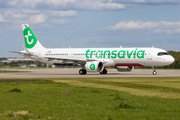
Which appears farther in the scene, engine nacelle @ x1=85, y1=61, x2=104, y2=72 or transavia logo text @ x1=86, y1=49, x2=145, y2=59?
transavia logo text @ x1=86, y1=49, x2=145, y2=59

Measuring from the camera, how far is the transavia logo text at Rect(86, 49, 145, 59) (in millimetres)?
46156

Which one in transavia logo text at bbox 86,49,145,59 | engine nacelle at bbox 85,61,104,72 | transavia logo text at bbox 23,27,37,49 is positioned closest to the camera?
engine nacelle at bbox 85,61,104,72

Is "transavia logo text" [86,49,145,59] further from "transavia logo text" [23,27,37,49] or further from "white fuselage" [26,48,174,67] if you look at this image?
"transavia logo text" [23,27,37,49]

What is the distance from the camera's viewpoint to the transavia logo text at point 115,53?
46.2 metres

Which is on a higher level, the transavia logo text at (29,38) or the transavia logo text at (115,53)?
the transavia logo text at (29,38)

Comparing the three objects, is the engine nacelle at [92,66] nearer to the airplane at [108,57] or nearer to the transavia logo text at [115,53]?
the airplane at [108,57]

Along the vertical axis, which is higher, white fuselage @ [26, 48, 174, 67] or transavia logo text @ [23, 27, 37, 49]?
transavia logo text @ [23, 27, 37, 49]

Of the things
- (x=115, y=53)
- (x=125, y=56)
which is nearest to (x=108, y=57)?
(x=115, y=53)

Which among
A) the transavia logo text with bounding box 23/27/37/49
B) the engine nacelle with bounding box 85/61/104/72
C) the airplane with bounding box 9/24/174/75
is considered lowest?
the engine nacelle with bounding box 85/61/104/72

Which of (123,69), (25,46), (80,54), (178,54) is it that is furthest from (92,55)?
(178,54)

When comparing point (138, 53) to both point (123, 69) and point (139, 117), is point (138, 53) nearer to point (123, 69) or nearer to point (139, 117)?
point (123, 69)

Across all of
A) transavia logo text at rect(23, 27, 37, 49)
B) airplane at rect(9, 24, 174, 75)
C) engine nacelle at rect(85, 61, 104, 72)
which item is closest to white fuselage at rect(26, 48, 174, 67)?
airplane at rect(9, 24, 174, 75)

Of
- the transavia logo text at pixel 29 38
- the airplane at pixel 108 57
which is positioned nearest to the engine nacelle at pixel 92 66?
the airplane at pixel 108 57

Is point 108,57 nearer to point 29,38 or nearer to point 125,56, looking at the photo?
point 125,56
